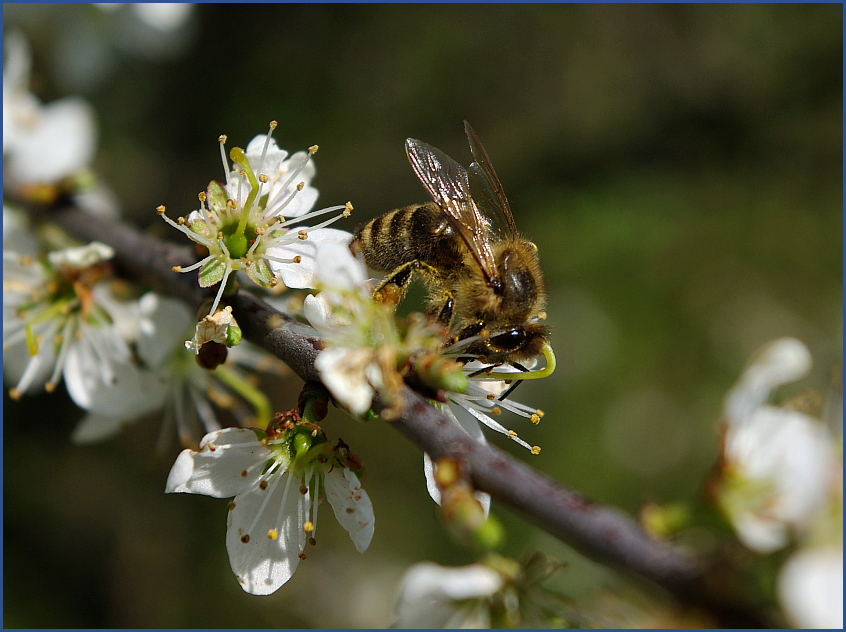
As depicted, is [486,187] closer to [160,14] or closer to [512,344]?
[512,344]

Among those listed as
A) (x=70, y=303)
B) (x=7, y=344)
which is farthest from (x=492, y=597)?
(x=7, y=344)

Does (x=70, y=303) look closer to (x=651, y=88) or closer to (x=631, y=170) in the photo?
(x=631, y=170)

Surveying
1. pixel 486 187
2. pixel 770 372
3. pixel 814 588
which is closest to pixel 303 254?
pixel 486 187

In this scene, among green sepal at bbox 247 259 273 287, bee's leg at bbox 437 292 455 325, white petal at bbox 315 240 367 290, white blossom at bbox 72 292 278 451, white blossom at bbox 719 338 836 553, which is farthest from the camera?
white blossom at bbox 72 292 278 451

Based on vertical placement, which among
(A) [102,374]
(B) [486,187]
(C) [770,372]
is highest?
(B) [486,187]

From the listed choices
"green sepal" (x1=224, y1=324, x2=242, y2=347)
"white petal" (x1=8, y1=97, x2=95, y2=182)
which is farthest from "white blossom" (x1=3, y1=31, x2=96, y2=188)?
"green sepal" (x1=224, y1=324, x2=242, y2=347)

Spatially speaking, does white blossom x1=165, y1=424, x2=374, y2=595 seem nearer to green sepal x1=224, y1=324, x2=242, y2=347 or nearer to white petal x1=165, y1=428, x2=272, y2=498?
white petal x1=165, y1=428, x2=272, y2=498
